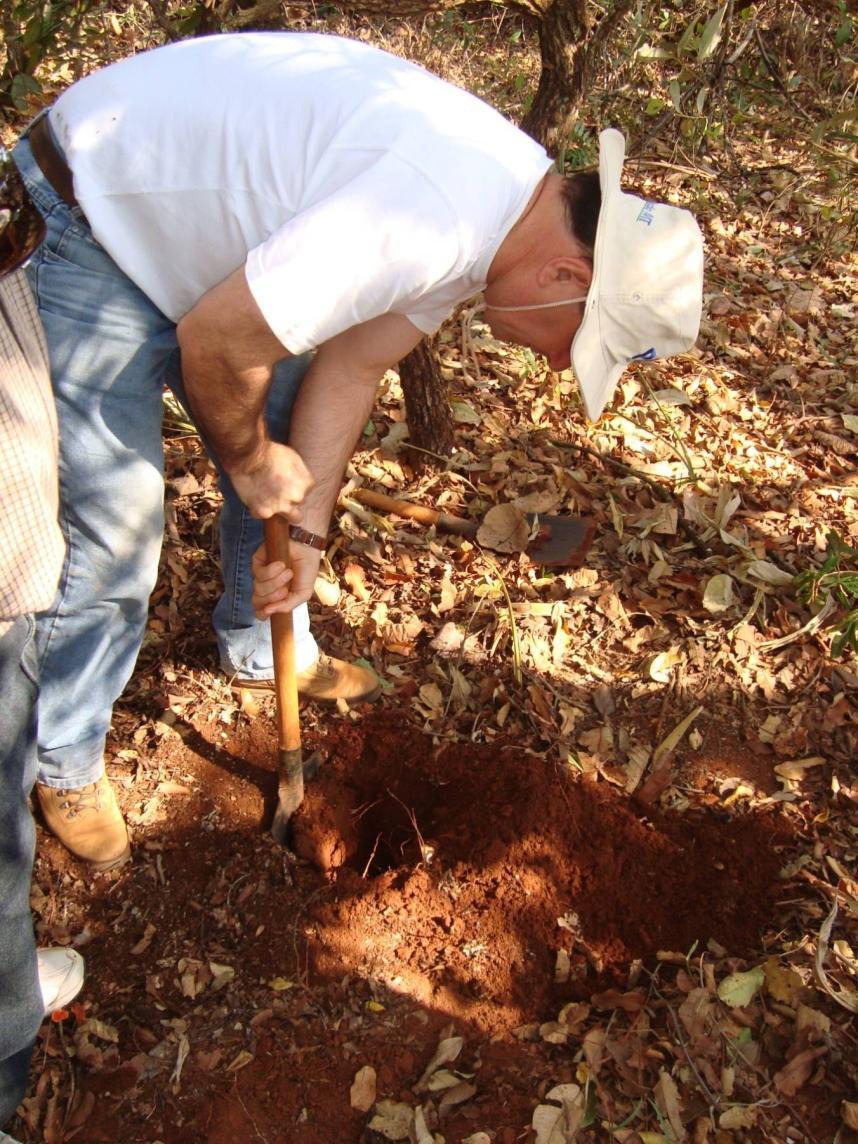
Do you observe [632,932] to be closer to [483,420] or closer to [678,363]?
[483,420]

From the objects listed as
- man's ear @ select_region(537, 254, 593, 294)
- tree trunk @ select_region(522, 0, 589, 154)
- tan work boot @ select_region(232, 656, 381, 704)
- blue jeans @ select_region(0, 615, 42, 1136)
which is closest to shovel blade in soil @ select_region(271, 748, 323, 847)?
Result: tan work boot @ select_region(232, 656, 381, 704)

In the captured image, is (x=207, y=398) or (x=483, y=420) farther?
(x=483, y=420)

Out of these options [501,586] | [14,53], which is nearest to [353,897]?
[501,586]

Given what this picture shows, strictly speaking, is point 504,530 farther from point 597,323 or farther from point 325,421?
point 597,323

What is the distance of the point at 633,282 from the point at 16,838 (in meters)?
1.82

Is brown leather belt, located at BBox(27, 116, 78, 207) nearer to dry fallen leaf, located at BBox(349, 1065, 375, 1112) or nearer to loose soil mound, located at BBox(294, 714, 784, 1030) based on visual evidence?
loose soil mound, located at BBox(294, 714, 784, 1030)

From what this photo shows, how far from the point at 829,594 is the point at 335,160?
8.49 feet

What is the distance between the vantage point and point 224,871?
2871 millimetres

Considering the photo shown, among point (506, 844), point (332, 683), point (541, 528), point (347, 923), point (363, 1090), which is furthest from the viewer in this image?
point (541, 528)

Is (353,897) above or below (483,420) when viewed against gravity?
below

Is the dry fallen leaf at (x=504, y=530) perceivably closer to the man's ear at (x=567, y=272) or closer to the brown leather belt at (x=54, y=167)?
the man's ear at (x=567, y=272)

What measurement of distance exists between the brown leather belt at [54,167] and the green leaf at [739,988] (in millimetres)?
2586

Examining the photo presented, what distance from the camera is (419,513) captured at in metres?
3.93

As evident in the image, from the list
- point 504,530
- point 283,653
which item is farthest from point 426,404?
point 283,653
